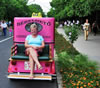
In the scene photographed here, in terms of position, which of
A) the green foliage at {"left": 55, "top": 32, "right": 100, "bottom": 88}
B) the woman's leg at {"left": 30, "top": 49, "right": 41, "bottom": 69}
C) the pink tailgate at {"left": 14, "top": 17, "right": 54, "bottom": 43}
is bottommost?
the green foliage at {"left": 55, "top": 32, "right": 100, "bottom": 88}

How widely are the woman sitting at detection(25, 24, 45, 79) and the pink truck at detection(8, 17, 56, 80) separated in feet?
0.57

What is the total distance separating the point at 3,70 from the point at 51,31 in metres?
2.20

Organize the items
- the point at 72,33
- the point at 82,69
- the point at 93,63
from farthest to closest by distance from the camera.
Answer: the point at 72,33
the point at 93,63
the point at 82,69

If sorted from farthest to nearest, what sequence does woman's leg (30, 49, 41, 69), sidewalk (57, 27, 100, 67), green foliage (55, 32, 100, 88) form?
sidewalk (57, 27, 100, 67) → woman's leg (30, 49, 41, 69) → green foliage (55, 32, 100, 88)

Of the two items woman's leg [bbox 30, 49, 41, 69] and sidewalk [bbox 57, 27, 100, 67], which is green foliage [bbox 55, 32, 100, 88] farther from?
sidewalk [bbox 57, 27, 100, 67]

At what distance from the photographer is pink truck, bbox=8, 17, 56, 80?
5492 millimetres

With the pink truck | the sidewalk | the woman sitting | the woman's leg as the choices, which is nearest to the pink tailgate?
the pink truck

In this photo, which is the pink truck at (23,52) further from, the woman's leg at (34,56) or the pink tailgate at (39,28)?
the woman's leg at (34,56)

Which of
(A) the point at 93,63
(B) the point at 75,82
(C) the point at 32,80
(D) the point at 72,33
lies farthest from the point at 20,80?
(D) the point at 72,33

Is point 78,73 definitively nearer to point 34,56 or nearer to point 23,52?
point 34,56

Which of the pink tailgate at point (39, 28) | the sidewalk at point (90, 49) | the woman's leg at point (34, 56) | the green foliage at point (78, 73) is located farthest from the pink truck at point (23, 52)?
the sidewalk at point (90, 49)

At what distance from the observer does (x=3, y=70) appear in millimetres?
6824

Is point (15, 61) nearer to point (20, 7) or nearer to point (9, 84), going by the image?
point (9, 84)

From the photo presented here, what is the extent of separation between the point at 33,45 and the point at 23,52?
20.4 inches
